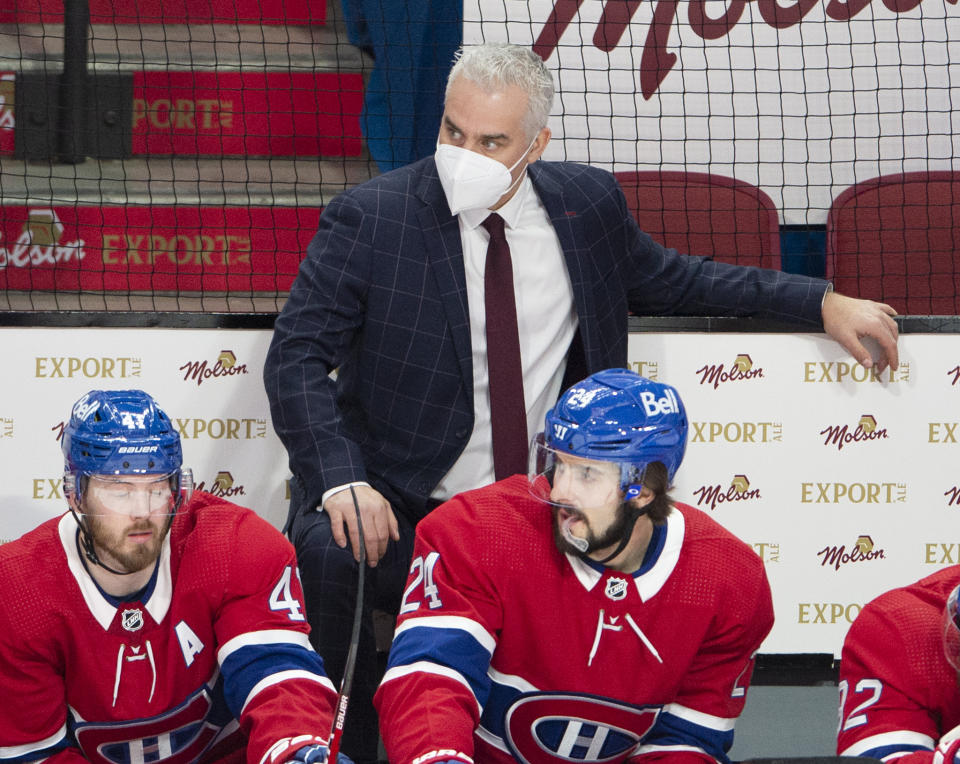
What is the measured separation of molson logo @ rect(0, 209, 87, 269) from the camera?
4.26 metres

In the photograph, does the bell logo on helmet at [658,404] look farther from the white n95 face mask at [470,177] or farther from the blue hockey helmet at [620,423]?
the white n95 face mask at [470,177]

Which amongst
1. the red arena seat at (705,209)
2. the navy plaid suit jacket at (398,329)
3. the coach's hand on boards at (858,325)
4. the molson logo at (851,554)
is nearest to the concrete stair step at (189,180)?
the red arena seat at (705,209)

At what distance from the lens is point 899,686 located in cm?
197

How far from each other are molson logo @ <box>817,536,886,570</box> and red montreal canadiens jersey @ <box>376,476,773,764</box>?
1119 mm

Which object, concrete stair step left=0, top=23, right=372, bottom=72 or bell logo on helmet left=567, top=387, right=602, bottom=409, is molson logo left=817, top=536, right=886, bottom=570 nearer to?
bell logo on helmet left=567, top=387, right=602, bottom=409

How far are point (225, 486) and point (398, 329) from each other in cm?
65

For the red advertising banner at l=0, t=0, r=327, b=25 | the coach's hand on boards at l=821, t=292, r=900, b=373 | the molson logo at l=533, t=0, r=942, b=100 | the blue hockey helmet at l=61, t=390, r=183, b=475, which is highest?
the red advertising banner at l=0, t=0, r=327, b=25

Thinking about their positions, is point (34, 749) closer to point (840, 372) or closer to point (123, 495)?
point (123, 495)

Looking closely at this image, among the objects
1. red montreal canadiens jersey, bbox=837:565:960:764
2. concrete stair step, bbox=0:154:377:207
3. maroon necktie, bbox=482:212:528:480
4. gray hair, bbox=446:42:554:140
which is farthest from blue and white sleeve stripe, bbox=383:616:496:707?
concrete stair step, bbox=0:154:377:207

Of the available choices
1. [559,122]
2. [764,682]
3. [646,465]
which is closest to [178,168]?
[559,122]

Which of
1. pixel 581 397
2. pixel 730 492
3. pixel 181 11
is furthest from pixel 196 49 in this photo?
pixel 581 397

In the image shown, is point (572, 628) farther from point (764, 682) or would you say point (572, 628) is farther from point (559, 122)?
point (559, 122)

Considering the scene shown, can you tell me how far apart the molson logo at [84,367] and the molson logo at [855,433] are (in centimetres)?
162

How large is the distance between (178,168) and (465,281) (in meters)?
2.05
